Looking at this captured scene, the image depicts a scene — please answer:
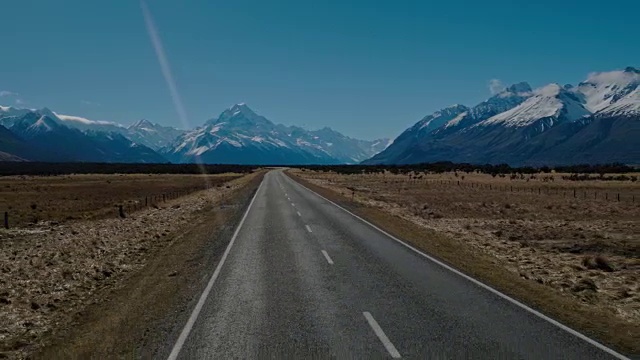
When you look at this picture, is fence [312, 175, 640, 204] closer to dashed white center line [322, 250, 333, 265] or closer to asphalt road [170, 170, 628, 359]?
dashed white center line [322, 250, 333, 265]

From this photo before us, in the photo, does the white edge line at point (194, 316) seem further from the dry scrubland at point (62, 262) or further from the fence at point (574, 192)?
the fence at point (574, 192)

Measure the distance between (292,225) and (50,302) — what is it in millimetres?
14696

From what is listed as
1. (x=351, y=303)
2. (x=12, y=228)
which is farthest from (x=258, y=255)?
(x=12, y=228)

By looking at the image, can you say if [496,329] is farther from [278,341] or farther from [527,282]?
[527,282]

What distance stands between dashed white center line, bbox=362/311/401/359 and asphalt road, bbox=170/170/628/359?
0.02m

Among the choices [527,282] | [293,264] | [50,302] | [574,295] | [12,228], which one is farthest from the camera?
[12,228]

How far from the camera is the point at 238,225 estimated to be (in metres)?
26.2

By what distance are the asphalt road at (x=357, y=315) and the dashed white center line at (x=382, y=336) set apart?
0.02 meters

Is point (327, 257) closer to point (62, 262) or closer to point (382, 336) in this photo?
point (382, 336)

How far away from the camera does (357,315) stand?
1034 centimetres

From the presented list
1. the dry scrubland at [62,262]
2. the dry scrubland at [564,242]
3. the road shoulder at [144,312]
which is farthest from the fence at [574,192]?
the road shoulder at [144,312]

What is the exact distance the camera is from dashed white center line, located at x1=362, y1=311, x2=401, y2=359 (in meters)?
8.21

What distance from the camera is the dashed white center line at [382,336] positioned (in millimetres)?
8211

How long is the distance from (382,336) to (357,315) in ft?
4.55
